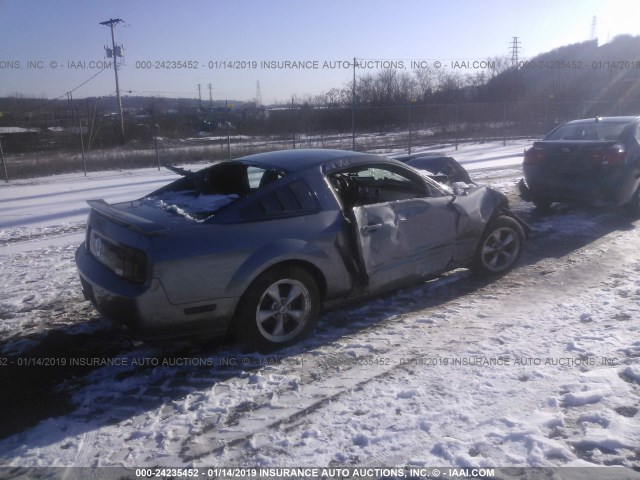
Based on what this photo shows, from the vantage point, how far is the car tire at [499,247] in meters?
5.70

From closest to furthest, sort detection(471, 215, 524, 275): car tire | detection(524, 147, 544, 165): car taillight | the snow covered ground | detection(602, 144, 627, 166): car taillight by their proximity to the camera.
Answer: the snow covered ground → detection(471, 215, 524, 275): car tire → detection(602, 144, 627, 166): car taillight → detection(524, 147, 544, 165): car taillight

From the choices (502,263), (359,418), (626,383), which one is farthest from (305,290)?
(502,263)

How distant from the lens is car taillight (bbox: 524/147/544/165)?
8.56 m

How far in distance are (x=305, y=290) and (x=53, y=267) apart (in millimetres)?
3755

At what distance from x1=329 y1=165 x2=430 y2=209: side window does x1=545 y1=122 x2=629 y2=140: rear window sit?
4.71m

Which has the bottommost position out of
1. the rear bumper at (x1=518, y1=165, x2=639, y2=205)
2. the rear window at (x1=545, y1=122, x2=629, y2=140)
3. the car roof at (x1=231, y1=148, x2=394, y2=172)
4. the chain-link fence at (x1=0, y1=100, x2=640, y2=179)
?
the rear bumper at (x1=518, y1=165, x2=639, y2=205)

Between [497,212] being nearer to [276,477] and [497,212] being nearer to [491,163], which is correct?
[276,477]

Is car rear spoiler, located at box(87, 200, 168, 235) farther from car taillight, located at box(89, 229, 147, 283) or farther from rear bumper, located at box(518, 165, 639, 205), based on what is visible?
rear bumper, located at box(518, 165, 639, 205)

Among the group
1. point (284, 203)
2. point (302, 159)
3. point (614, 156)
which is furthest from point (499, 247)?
point (614, 156)

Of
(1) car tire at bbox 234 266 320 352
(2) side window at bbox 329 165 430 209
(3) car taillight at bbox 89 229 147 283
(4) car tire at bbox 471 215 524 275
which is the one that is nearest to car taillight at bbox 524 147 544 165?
(4) car tire at bbox 471 215 524 275

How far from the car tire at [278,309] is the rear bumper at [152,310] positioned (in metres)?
0.14

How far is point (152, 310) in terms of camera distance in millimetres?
3617

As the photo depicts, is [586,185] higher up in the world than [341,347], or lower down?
higher up

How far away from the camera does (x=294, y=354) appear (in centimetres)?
418
